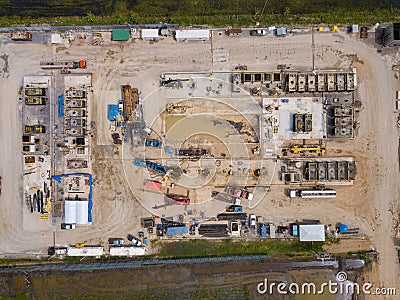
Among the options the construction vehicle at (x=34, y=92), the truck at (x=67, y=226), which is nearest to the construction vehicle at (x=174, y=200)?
the truck at (x=67, y=226)

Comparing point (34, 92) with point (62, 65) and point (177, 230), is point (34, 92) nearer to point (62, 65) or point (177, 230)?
point (62, 65)

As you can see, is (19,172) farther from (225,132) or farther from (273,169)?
(273,169)

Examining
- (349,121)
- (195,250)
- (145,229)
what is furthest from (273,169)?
(145,229)

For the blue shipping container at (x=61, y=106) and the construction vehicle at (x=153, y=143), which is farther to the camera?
the blue shipping container at (x=61, y=106)

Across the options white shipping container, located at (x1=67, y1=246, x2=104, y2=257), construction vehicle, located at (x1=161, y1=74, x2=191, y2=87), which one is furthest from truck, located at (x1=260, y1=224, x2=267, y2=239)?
construction vehicle, located at (x1=161, y1=74, x2=191, y2=87)

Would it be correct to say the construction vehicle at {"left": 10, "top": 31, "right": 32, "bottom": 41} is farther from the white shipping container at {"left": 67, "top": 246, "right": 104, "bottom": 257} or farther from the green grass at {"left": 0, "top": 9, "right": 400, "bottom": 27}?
the white shipping container at {"left": 67, "top": 246, "right": 104, "bottom": 257}

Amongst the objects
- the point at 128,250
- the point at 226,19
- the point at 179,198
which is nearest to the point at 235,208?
the point at 179,198

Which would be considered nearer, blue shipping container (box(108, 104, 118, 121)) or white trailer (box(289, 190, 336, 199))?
white trailer (box(289, 190, 336, 199))

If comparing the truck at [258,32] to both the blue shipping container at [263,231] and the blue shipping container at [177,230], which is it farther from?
the blue shipping container at [177,230]
